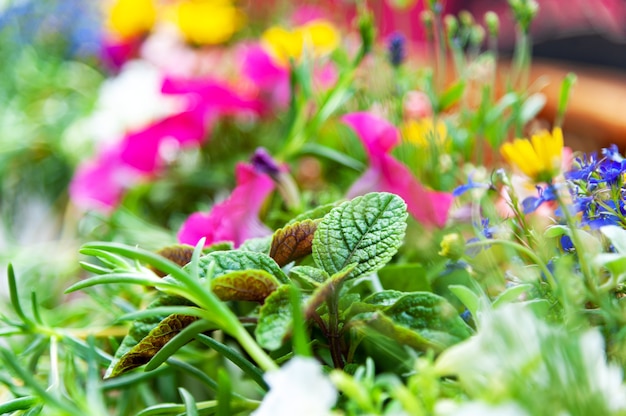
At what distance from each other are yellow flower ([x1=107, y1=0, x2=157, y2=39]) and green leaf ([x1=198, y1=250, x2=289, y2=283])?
81 cm

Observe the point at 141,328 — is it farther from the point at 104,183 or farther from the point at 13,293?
the point at 104,183

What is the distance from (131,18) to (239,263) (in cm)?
83

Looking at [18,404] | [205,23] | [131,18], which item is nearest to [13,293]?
[18,404]

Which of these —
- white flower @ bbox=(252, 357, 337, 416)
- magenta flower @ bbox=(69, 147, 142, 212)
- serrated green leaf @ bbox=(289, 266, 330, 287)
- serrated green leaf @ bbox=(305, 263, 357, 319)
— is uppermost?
white flower @ bbox=(252, 357, 337, 416)

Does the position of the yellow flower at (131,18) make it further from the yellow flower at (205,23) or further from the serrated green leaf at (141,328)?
the serrated green leaf at (141,328)

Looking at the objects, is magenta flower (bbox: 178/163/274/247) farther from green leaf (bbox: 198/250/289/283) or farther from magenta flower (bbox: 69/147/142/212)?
magenta flower (bbox: 69/147/142/212)

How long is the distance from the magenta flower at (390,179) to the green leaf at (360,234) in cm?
11

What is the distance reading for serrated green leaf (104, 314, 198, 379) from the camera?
10.6 inches

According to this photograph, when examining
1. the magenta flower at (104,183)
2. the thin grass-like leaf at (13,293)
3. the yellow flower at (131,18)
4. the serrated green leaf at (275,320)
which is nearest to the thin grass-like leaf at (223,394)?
the serrated green leaf at (275,320)

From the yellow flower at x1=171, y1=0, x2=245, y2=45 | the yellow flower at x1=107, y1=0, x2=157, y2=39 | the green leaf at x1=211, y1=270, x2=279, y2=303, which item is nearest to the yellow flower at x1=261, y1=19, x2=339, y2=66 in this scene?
the yellow flower at x1=171, y1=0, x2=245, y2=45

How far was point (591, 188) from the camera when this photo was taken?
0.94ft

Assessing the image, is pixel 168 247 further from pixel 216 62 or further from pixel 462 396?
pixel 216 62

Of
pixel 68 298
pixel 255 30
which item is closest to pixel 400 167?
pixel 68 298

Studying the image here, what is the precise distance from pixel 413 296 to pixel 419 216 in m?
0.13
